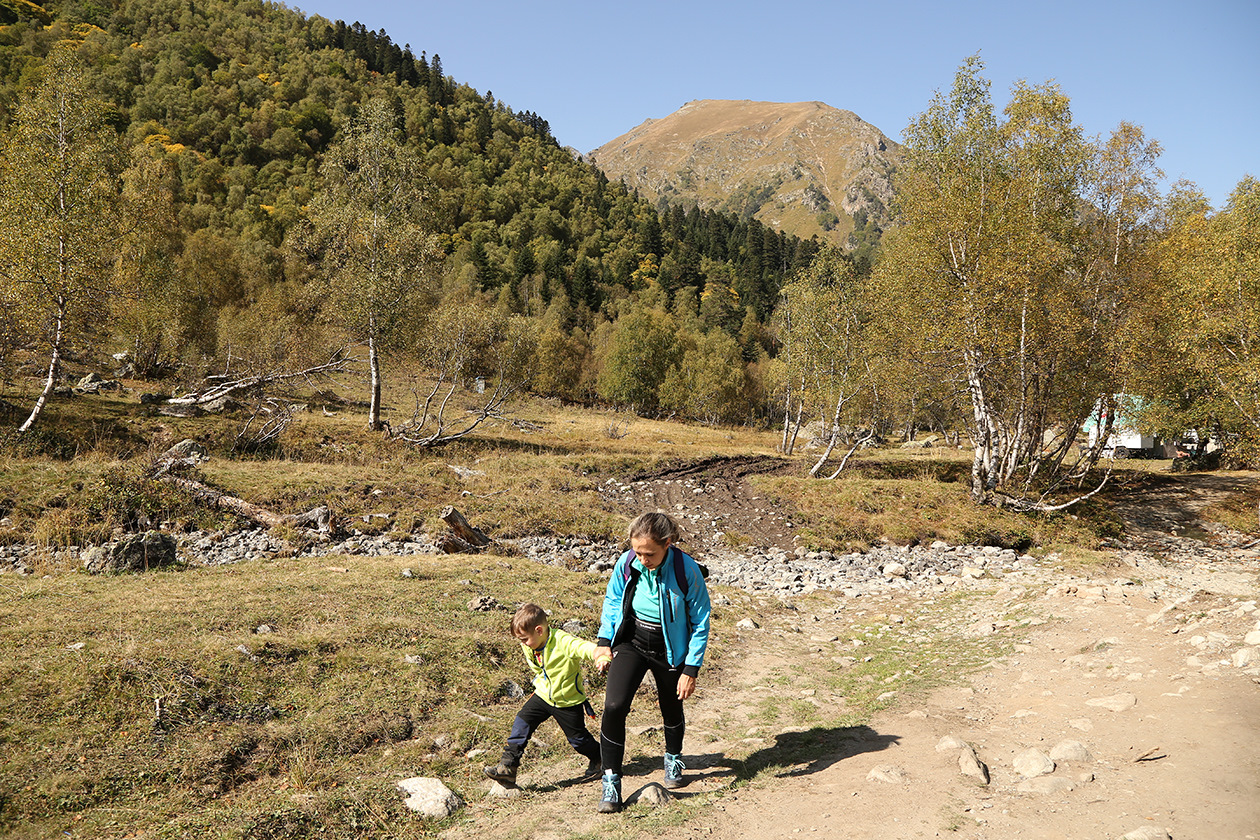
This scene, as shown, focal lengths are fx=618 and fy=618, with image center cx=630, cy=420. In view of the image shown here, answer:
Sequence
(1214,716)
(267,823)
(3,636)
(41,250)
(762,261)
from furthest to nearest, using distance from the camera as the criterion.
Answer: (762,261), (41,250), (3,636), (1214,716), (267,823)

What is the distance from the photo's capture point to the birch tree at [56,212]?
64.3 ft

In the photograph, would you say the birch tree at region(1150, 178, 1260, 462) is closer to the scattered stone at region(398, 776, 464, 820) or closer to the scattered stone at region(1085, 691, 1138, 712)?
the scattered stone at region(1085, 691, 1138, 712)

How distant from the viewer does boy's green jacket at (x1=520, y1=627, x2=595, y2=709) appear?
5836 millimetres

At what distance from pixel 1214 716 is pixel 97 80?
16242 centimetres

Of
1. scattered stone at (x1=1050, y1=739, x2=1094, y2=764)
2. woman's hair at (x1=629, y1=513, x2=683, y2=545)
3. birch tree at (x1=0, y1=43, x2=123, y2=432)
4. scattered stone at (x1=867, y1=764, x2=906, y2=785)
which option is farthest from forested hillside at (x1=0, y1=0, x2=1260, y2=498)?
woman's hair at (x1=629, y1=513, x2=683, y2=545)

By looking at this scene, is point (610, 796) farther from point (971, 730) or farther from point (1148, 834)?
point (971, 730)

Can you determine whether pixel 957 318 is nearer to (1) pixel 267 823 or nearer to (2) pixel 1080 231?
(2) pixel 1080 231

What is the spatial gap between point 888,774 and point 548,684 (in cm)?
318

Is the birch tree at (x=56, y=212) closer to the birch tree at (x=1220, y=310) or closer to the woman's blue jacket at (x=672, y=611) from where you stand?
the woman's blue jacket at (x=672, y=611)

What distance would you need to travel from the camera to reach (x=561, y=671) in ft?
19.1

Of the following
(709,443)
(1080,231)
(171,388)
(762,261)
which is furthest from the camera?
(762,261)

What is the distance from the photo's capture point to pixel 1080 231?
2397cm

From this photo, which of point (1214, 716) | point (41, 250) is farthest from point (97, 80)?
point (1214, 716)

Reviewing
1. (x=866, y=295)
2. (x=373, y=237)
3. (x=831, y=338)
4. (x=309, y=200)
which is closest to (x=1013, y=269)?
(x=866, y=295)
